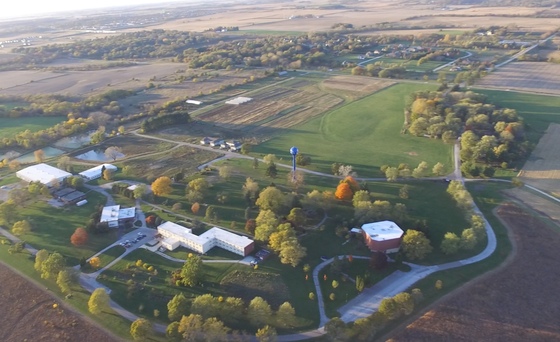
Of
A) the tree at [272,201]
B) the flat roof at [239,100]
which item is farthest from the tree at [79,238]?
the flat roof at [239,100]

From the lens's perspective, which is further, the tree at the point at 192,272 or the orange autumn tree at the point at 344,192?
the orange autumn tree at the point at 344,192

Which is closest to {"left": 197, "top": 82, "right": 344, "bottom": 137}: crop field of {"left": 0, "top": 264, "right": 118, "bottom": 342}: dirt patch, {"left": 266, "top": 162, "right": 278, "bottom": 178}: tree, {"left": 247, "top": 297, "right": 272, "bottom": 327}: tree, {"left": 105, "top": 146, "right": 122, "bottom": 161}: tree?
{"left": 266, "top": 162, "right": 278, "bottom": 178}: tree

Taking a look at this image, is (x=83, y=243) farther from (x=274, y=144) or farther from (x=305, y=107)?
(x=305, y=107)

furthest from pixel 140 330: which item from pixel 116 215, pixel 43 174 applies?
pixel 43 174

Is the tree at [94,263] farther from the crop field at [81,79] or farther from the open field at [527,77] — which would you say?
the open field at [527,77]

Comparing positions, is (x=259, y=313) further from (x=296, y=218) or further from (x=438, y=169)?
(x=438, y=169)

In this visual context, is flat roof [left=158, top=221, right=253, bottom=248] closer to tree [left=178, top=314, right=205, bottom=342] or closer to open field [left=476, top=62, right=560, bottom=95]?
tree [left=178, top=314, right=205, bottom=342]

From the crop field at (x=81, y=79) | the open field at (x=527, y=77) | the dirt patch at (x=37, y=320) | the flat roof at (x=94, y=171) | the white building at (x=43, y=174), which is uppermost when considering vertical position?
the open field at (x=527, y=77)
